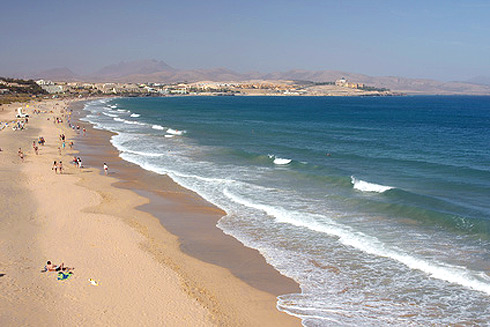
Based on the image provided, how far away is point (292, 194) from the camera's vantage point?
73.5 ft

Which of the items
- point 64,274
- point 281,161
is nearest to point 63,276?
point 64,274

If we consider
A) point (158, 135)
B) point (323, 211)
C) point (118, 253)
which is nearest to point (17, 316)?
point (118, 253)

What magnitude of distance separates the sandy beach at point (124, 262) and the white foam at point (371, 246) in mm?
3082

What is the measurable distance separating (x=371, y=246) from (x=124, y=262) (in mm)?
8787

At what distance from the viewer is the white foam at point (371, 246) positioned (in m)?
12.6

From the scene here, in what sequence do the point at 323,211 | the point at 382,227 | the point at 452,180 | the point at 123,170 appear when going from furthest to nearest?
the point at 123,170 < the point at 452,180 < the point at 323,211 < the point at 382,227

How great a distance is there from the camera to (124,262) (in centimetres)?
1355

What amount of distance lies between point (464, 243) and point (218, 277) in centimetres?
933

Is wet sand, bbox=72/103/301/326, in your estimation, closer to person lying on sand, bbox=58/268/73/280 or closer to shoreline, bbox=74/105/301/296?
shoreline, bbox=74/105/301/296

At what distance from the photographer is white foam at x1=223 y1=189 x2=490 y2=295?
1255 centimetres

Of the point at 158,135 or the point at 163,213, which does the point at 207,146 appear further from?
the point at 163,213

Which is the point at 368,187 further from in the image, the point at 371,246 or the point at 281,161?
the point at 281,161

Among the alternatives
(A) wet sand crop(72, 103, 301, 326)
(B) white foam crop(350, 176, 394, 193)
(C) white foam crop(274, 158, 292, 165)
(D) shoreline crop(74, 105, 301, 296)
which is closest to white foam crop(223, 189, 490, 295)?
(D) shoreline crop(74, 105, 301, 296)

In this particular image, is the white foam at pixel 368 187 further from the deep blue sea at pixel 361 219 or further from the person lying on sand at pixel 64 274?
the person lying on sand at pixel 64 274
